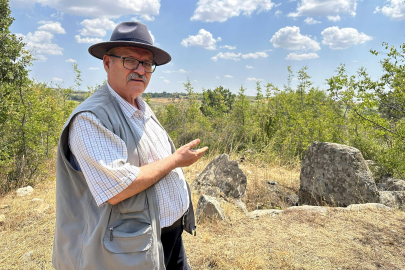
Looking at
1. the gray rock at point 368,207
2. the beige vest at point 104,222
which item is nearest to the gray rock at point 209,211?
the gray rock at point 368,207

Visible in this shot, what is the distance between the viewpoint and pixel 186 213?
Answer: 206 cm

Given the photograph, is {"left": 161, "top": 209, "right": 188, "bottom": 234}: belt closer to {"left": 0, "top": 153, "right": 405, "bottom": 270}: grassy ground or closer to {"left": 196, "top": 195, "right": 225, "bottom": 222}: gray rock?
{"left": 0, "top": 153, "right": 405, "bottom": 270}: grassy ground

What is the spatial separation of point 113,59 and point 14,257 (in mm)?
3045

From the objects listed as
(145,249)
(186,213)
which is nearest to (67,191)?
(145,249)

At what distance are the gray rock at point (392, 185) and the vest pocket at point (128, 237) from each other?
5.82m

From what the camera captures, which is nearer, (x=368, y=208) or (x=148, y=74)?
(x=148, y=74)

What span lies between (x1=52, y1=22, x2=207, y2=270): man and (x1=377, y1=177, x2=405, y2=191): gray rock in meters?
5.49

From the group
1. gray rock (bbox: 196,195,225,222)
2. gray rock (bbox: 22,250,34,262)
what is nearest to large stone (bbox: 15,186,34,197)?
gray rock (bbox: 22,250,34,262)

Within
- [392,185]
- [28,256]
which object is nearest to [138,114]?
[28,256]

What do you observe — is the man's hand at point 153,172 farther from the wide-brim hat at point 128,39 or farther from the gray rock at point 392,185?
the gray rock at point 392,185

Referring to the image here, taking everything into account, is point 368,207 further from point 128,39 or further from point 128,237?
point 128,39

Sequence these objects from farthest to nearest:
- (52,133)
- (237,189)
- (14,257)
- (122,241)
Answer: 1. (52,133)
2. (237,189)
3. (14,257)
4. (122,241)

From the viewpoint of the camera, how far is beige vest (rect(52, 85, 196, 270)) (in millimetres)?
1420

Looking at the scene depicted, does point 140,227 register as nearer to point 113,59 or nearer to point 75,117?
point 75,117
